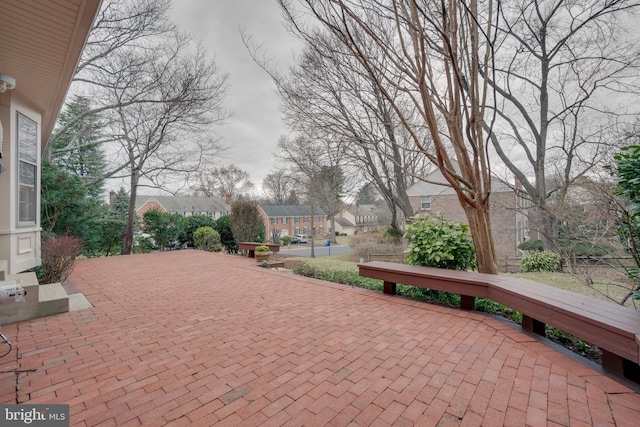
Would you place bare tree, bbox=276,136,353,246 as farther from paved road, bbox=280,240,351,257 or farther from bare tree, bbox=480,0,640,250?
bare tree, bbox=480,0,640,250

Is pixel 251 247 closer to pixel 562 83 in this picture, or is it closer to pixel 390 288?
pixel 390 288

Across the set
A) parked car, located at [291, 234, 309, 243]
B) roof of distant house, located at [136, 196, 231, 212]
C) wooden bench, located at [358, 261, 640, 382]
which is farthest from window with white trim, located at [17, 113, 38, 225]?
roof of distant house, located at [136, 196, 231, 212]

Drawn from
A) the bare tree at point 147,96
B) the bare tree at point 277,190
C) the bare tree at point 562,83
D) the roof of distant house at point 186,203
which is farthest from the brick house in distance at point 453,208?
the roof of distant house at point 186,203

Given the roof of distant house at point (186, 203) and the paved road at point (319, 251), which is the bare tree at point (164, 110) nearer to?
the paved road at point (319, 251)

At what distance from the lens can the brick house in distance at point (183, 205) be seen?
38.8 metres

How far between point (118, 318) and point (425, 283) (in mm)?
4268

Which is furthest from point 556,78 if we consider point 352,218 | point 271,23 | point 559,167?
point 352,218

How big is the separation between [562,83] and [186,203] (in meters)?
41.5

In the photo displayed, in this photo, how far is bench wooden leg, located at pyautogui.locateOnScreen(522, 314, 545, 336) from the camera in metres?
3.25

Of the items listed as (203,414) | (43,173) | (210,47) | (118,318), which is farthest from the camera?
(210,47)

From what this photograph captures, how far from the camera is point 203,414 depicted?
1920 mm

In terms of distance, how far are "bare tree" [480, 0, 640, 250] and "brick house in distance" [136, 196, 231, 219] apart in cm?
A: 3275

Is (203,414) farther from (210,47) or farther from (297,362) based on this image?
(210,47)

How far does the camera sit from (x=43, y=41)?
11.7ft
